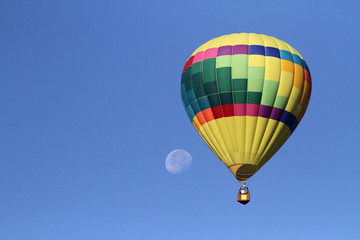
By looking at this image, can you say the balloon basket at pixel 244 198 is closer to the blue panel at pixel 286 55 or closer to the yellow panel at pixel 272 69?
the yellow panel at pixel 272 69

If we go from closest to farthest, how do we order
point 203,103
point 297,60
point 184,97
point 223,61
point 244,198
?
point 244,198
point 223,61
point 203,103
point 297,60
point 184,97

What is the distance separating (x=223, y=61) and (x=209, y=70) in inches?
32.5

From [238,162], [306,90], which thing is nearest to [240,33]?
[306,90]

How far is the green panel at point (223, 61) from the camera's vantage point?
33.6 metres

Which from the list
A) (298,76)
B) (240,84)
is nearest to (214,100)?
(240,84)

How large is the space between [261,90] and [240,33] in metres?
3.93

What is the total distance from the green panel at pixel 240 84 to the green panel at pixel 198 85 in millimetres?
1659

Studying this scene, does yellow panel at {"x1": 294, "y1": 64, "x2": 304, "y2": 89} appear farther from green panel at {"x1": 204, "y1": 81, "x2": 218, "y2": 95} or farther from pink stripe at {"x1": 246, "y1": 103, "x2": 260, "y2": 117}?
green panel at {"x1": 204, "y1": 81, "x2": 218, "y2": 95}

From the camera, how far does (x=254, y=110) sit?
109 ft

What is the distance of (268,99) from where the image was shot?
33125 millimetres

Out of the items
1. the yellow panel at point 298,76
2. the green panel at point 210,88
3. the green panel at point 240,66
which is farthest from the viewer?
the yellow panel at point 298,76

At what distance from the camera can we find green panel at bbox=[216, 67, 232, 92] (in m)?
33.2

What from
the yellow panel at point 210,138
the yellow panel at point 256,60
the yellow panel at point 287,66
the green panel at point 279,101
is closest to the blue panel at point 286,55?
the yellow panel at point 287,66

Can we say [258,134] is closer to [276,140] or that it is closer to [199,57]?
[276,140]
